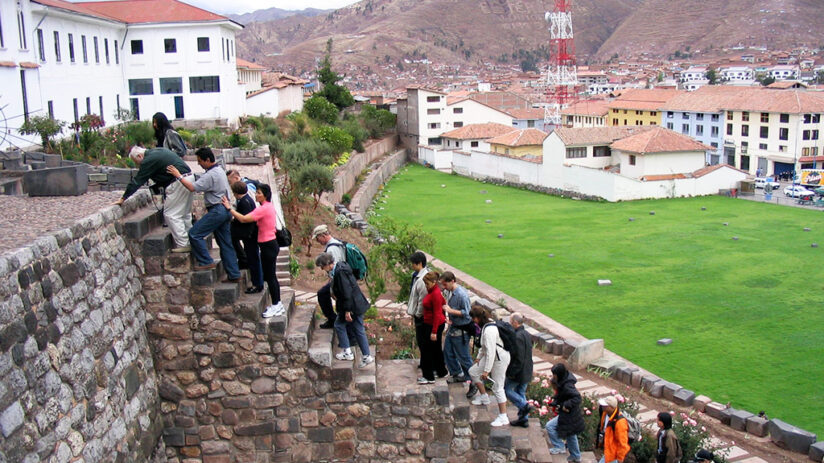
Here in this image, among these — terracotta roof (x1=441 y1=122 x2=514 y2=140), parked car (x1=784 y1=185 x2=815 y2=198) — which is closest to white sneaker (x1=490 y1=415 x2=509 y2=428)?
parked car (x1=784 y1=185 x2=815 y2=198)

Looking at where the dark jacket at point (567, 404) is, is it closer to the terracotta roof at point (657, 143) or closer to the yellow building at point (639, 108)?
Answer: the terracotta roof at point (657, 143)

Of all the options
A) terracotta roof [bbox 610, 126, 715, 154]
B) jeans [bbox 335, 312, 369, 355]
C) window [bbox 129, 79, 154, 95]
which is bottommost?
jeans [bbox 335, 312, 369, 355]

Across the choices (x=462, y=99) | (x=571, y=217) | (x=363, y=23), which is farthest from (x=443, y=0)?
(x=571, y=217)

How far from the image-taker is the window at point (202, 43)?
3425cm

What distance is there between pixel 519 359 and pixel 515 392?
42 cm

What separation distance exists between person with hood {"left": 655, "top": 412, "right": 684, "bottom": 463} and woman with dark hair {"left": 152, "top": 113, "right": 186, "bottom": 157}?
20.3ft

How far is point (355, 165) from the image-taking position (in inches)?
1544

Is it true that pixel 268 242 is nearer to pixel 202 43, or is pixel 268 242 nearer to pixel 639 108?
pixel 202 43

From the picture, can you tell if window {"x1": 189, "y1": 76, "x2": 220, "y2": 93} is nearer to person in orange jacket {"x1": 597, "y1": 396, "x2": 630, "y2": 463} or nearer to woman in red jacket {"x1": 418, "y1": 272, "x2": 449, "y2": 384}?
woman in red jacket {"x1": 418, "y1": 272, "x2": 449, "y2": 384}

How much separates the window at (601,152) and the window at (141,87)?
24647 mm

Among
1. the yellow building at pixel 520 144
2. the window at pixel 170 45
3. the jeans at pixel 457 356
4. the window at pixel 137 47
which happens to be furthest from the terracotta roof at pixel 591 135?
the jeans at pixel 457 356

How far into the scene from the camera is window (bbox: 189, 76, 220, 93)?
34.7 meters

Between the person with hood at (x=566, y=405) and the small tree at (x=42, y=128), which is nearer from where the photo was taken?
the person with hood at (x=566, y=405)

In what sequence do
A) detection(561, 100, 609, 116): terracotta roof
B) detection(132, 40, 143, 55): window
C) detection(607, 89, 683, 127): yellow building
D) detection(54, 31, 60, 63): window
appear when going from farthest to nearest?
1. detection(561, 100, 609, 116): terracotta roof
2. detection(607, 89, 683, 127): yellow building
3. detection(132, 40, 143, 55): window
4. detection(54, 31, 60, 63): window
